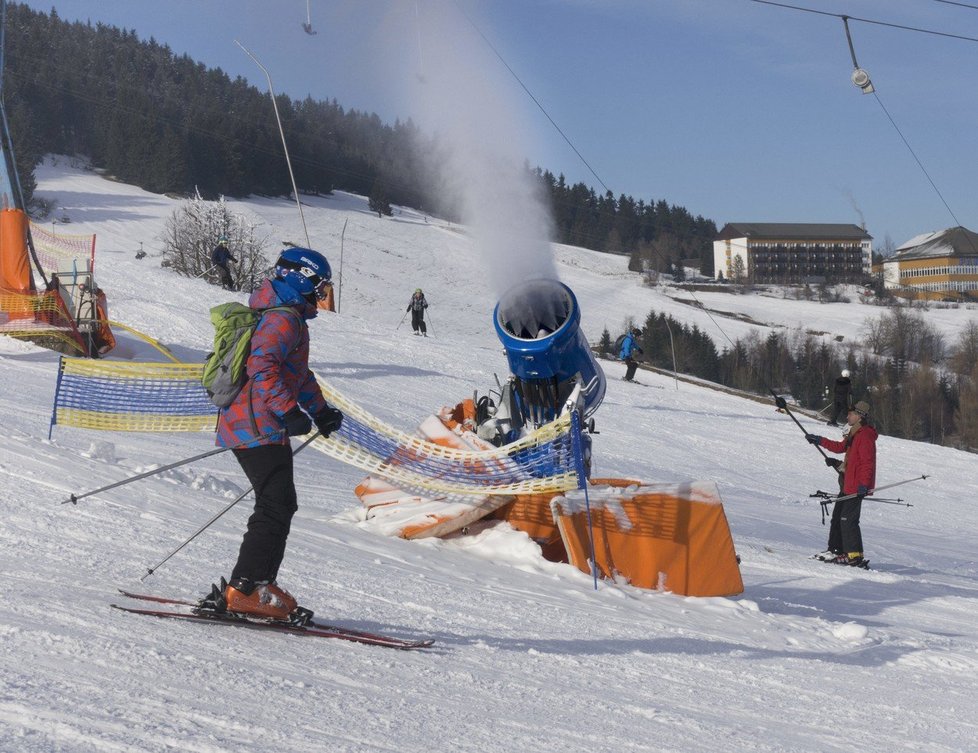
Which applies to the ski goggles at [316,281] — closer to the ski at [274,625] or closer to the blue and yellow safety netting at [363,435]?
the ski at [274,625]

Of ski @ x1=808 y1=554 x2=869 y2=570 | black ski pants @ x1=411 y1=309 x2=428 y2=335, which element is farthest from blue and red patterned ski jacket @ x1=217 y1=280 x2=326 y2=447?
black ski pants @ x1=411 y1=309 x2=428 y2=335

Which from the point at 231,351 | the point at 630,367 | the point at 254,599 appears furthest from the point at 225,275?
the point at 254,599

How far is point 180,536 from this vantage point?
670 centimetres

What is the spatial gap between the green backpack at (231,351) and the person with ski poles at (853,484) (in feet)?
26.3

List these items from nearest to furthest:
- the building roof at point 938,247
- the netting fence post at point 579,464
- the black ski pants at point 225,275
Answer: the netting fence post at point 579,464
the black ski pants at point 225,275
the building roof at point 938,247

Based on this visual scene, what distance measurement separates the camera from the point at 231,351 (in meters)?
5.08

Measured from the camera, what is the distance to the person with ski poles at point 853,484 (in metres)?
11.4

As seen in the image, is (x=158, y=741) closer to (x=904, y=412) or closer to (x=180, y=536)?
(x=180, y=536)

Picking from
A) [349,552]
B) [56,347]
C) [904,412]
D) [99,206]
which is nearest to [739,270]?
[904,412]

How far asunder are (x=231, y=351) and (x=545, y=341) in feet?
12.5

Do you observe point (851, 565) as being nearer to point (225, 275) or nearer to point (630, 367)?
point (630, 367)

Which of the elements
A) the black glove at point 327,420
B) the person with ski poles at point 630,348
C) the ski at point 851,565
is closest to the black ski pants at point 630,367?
the person with ski poles at point 630,348

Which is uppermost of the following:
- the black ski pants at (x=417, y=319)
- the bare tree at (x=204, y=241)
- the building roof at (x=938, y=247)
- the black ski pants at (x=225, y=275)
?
the building roof at (x=938, y=247)

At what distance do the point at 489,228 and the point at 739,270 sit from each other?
133109 millimetres
